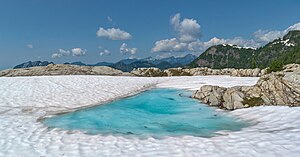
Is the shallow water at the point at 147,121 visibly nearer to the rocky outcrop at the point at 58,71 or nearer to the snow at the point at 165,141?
the snow at the point at 165,141

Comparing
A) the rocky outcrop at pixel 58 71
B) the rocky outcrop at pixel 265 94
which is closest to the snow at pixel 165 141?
the rocky outcrop at pixel 265 94

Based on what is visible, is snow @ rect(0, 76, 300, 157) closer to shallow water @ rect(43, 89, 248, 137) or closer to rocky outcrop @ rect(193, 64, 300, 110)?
shallow water @ rect(43, 89, 248, 137)

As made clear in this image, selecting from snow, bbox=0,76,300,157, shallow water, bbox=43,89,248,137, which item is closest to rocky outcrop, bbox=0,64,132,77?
shallow water, bbox=43,89,248,137

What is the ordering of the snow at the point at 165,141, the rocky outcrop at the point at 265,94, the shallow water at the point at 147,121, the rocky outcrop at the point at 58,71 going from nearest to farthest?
the snow at the point at 165,141
the shallow water at the point at 147,121
the rocky outcrop at the point at 265,94
the rocky outcrop at the point at 58,71

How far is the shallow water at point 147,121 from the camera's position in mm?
14498

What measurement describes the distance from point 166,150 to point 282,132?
5.77m

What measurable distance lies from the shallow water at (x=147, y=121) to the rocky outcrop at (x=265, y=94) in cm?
174

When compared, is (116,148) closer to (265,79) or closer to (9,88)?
(265,79)

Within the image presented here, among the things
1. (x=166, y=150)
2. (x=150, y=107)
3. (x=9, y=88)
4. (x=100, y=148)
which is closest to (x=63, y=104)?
(x=150, y=107)

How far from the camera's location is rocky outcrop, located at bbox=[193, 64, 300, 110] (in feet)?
66.0

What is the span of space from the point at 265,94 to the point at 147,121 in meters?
10.5

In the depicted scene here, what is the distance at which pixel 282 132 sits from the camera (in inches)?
476

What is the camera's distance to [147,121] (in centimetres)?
1769

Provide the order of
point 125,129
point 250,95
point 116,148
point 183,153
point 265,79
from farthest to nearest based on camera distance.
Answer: point 265,79
point 250,95
point 125,129
point 116,148
point 183,153
